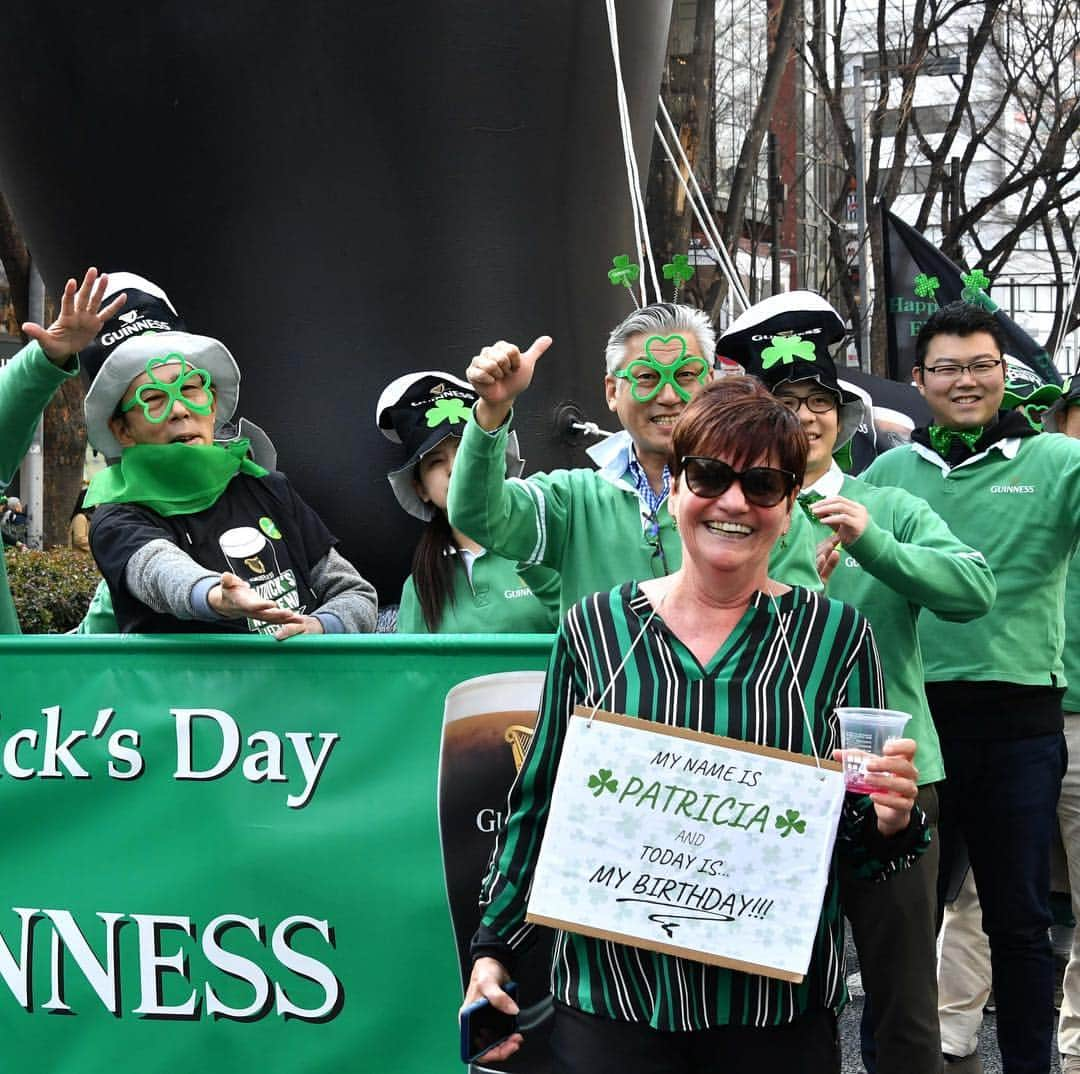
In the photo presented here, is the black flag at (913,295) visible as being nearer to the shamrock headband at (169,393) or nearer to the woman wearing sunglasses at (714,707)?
the shamrock headband at (169,393)

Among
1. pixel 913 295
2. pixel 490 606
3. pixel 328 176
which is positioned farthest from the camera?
pixel 913 295

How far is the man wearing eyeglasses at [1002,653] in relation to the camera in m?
4.08

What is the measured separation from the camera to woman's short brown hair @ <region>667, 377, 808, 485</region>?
8.31 feet

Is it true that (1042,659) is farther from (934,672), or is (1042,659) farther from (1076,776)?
(1076,776)

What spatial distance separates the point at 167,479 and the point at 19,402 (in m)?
0.49

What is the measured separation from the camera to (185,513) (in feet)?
13.1

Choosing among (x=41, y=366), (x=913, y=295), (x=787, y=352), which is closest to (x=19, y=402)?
(x=41, y=366)

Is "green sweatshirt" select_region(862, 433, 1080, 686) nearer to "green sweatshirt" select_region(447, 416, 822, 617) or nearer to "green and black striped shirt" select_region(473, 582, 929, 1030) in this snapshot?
"green sweatshirt" select_region(447, 416, 822, 617)

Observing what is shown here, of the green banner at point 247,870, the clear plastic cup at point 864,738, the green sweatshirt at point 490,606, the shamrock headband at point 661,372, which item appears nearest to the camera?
the clear plastic cup at point 864,738

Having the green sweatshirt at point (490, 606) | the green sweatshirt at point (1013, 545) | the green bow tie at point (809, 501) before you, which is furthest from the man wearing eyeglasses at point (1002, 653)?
the green sweatshirt at point (490, 606)

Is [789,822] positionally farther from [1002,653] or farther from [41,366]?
[41,366]

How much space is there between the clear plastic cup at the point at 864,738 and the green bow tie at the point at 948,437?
82.3 inches

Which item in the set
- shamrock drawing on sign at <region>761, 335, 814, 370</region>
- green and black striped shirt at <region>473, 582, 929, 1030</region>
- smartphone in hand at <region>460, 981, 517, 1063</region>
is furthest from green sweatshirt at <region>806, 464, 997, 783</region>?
smartphone in hand at <region>460, 981, 517, 1063</region>

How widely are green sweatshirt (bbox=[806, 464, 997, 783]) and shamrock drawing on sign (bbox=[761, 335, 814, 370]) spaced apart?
0.92ft
